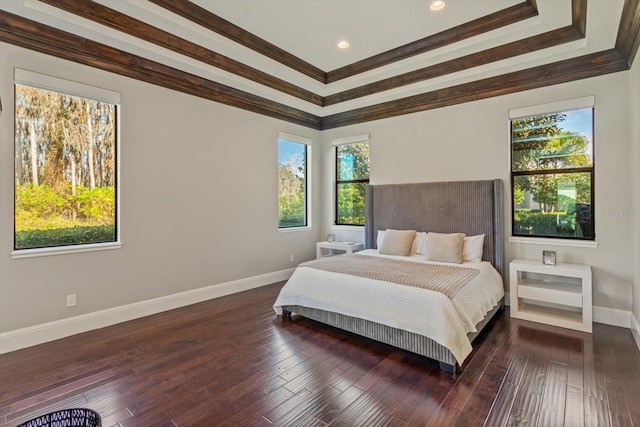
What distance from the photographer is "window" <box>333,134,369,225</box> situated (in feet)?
18.4

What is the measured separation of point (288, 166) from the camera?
563 cm

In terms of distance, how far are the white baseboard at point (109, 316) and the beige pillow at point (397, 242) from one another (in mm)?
2089

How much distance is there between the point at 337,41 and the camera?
143 inches

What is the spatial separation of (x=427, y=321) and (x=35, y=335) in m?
3.56

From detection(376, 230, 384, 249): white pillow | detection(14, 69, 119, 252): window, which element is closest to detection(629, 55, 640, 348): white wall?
detection(376, 230, 384, 249): white pillow

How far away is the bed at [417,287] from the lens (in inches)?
101

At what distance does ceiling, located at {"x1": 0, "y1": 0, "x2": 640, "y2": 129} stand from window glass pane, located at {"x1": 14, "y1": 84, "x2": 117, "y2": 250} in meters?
0.50

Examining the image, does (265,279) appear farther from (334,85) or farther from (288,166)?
(334,85)

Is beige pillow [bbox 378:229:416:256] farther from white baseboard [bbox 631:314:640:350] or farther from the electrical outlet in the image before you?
the electrical outlet

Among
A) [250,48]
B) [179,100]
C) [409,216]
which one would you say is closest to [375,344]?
[409,216]

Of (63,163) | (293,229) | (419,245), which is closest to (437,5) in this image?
(419,245)

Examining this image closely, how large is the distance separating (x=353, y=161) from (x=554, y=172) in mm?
3009

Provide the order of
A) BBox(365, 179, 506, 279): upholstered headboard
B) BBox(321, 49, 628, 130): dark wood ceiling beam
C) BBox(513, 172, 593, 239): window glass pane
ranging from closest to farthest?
BBox(321, 49, 628, 130): dark wood ceiling beam → BBox(513, 172, 593, 239): window glass pane → BBox(365, 179, 506, 279): upholstered headboard

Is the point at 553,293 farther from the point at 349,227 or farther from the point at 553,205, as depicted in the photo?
the point at 349,227
